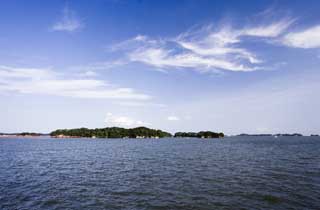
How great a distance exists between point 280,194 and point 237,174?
10977mm

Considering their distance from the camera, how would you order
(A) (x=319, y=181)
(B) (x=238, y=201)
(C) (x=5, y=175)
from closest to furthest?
(B) (x=238, y=201) → (A) (x=319, y=181) → (C) (x=5, y=175)

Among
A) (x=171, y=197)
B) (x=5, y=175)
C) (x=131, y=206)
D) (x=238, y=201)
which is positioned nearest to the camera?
(x=131, y=206)

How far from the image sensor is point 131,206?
20484mm

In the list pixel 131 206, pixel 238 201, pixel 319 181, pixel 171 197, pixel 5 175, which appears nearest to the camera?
pixel 131 206

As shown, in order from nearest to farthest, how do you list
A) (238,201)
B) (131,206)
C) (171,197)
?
(131,206)
(238,201)
(171,197)

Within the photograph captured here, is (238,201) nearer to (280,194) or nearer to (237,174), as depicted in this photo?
(280,194)

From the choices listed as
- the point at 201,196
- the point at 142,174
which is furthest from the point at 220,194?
the point at 142,174

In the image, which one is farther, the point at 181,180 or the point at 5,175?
the point at 5,175

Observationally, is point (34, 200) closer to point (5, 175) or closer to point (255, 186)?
point (5, 175)

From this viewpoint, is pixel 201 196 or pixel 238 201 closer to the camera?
pixel 238 201

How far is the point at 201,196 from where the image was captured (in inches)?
925

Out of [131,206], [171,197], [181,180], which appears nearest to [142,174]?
[181,180]

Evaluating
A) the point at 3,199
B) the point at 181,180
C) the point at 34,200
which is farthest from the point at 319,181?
the point at 3,199

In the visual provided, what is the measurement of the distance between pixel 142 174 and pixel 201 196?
1472 cm
